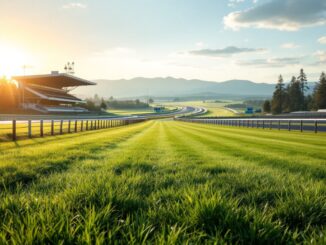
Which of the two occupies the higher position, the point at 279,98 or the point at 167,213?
the point at 279,98

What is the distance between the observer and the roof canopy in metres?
96.8

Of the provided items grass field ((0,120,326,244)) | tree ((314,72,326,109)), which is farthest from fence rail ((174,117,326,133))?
tree ((314,72,326,109))

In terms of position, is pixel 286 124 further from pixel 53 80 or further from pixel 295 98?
pixel 53 80

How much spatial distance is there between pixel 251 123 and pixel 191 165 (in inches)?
1306

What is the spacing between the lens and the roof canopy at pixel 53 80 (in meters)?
96.8

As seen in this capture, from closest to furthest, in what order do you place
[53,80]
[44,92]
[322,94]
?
[322,94] < [44,92] < [53,80]

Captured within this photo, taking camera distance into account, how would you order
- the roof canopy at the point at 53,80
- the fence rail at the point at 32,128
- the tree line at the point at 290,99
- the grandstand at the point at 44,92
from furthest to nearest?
the tree line at the point at 290,99
the roof canopy at the point at 53,80
the grandstand at the point at 44,92
the fence rail at the point at 32,128

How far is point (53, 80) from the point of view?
107 metres

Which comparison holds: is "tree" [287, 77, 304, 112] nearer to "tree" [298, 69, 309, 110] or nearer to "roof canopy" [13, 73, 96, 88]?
"tree" [298, 69, 309, 110]

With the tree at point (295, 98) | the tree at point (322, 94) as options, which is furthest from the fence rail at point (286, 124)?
the tree at point (295, 98)

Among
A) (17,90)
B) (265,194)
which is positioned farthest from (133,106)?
(265,194)

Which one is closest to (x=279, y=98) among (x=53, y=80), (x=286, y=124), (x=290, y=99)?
(x=290, y=99)

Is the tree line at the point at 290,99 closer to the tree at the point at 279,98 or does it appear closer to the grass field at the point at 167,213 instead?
the tree at the point at 279,98

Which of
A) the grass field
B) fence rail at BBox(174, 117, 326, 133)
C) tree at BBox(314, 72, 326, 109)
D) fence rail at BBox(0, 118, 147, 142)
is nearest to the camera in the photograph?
the grass field
